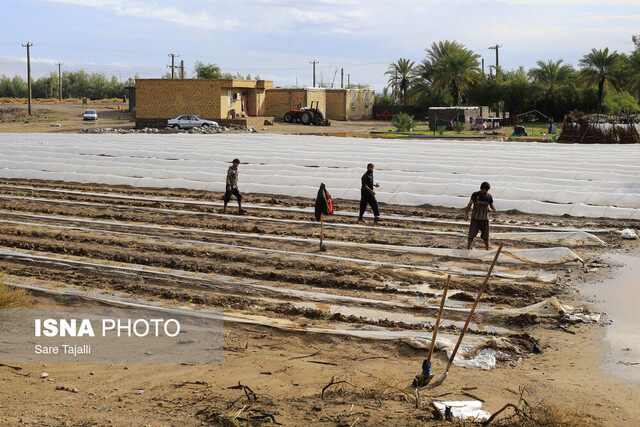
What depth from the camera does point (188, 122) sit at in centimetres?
4347

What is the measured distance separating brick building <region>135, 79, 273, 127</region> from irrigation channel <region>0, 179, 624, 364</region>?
30.0m

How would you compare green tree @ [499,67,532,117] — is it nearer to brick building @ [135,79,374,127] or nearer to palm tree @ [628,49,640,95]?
palm tree @ [628,49,640,95]

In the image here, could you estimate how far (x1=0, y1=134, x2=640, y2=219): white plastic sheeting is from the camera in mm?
17938

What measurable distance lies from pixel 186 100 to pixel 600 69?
30512mm

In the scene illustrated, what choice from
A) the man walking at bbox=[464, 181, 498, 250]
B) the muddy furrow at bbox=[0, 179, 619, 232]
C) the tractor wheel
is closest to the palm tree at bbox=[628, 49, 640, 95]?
the tractor wheel

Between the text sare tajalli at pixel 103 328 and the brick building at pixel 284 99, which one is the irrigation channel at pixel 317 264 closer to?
the text sare tajalli at pixel 103 328

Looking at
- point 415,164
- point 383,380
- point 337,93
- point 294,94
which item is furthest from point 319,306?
point 337,93

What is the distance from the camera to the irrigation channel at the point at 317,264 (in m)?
9.33

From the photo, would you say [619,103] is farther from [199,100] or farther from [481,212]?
[481,212]

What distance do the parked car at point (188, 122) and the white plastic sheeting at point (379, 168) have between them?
506 inches

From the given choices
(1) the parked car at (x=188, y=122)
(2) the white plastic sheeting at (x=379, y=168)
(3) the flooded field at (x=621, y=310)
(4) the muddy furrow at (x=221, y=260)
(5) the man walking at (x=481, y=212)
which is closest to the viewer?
Answer: (3) the flooded field at (x=621, y=310)

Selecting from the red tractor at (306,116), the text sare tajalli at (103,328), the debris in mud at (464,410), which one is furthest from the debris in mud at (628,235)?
the red tractor at (306,116)

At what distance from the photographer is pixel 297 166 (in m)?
22.8

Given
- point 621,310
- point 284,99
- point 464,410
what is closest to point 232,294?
point 464,410
